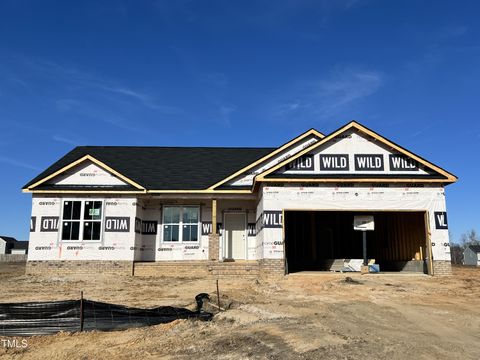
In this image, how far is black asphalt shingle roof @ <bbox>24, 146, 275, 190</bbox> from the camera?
888 inches

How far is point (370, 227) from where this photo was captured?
1948 centimetres

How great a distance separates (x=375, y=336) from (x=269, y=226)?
10415mm

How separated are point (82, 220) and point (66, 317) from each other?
11752 mm

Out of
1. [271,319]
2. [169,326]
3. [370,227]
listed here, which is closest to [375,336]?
[271,319]

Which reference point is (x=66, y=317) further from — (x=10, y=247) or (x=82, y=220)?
(x=10, y=247)

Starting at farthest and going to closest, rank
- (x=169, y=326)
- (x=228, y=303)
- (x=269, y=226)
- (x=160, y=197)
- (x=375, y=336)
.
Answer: (x=160, y=197) → (x=269, y=226) → (x=228, y=303) → (x=169, y=326) → (x=375, y=336)

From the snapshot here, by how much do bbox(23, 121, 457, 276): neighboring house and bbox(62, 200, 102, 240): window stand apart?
5cm

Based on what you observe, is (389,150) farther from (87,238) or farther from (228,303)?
(87,238)

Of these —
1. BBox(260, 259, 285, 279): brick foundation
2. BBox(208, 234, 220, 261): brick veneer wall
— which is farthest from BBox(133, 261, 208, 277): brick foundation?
BBox(260, 259, 285, 279): brick foundation

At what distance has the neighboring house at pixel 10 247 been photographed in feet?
277

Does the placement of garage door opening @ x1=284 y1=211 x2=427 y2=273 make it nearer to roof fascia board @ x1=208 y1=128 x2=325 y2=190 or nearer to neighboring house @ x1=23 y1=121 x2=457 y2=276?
neighboring house @ x1=23 y1=121 x2=457 y2=276

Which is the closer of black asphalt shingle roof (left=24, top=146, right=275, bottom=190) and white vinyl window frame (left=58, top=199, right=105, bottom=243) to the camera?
white vinyl window frame (left=58, top=199, right=105, bottom=243)

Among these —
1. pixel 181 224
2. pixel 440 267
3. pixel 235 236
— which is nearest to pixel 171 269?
pixel 181 224

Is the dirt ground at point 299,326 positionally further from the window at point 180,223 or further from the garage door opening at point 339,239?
the window at point 180,223
